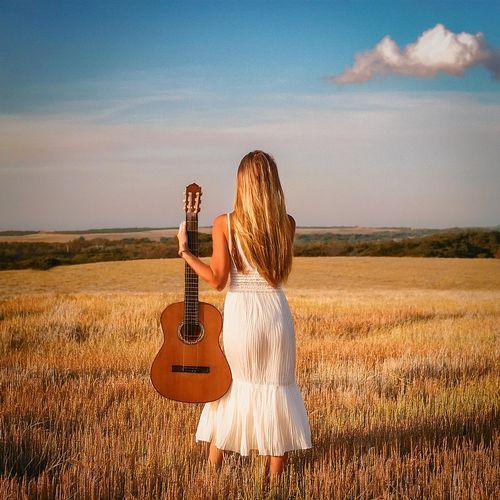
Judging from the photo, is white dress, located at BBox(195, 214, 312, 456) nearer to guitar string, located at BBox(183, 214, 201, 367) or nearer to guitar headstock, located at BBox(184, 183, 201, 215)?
guitar string, located at BBox(183, 214, 201, 367)

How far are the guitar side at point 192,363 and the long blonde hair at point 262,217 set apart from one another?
487 millimetres

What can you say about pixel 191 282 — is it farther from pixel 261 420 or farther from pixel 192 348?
pixel 261 420

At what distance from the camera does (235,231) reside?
4727 millimetres

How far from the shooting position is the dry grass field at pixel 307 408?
4.98 metres

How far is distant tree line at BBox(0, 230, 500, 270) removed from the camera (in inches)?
1337

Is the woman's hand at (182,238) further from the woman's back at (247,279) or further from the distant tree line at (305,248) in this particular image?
the distant tree line at (305,248)

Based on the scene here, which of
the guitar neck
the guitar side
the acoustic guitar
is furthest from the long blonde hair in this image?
the guitar side

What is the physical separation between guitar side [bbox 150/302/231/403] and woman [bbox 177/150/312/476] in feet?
0.29

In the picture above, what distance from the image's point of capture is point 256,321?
4.79 m

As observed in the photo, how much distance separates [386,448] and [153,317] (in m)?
9.32

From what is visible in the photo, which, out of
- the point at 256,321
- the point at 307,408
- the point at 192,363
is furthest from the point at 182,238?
the point at 307,408

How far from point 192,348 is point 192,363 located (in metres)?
0.10

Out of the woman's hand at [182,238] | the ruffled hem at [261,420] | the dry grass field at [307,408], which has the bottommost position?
the dry grass field at [307,408]

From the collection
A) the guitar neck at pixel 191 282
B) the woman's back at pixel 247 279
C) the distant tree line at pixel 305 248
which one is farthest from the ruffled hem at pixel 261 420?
the distant tree line at pixel 305 248
